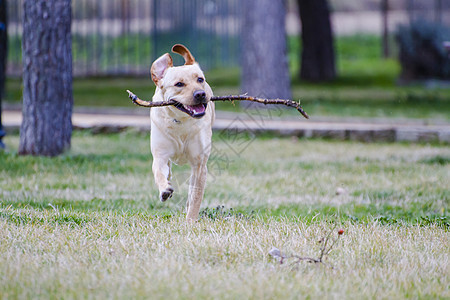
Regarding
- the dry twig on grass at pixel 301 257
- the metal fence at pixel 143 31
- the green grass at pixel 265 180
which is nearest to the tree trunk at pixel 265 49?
the green grass at pixel 265 180

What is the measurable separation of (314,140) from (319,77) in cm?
844

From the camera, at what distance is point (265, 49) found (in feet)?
38.9

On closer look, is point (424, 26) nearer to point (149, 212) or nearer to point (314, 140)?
point (314, 140)

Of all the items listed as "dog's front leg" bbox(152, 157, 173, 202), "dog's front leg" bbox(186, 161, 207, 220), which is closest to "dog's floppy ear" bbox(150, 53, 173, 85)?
"dog's front leg" bbox(152, 157, 173, 202)

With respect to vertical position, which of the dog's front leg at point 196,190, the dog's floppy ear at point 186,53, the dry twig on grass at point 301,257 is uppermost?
the dog's floppy ear at point 186,53

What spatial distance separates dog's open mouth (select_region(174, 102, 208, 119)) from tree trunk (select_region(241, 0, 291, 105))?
759cm

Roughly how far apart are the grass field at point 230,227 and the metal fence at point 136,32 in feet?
35.1

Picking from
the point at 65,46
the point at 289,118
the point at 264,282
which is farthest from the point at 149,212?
the point at 289,118

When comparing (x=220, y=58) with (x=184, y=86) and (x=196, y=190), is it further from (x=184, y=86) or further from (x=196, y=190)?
(x=184, y=86)

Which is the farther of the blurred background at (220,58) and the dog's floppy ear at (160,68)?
the blurred background at (220,58)

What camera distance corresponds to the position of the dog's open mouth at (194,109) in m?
4.08

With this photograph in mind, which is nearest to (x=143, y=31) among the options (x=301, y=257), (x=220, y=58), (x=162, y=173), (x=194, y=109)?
(x=220, y=58)

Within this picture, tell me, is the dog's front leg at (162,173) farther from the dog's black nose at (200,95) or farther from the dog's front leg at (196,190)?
the dog's black nose at (200,95)

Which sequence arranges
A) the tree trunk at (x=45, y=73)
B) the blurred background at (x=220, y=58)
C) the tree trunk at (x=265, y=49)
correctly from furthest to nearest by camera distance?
1. the blurred background at (x=220, y=58)
2. the tree trunk at (x=265, y=49)
3. the tree trunk at (x=45, y=73)
